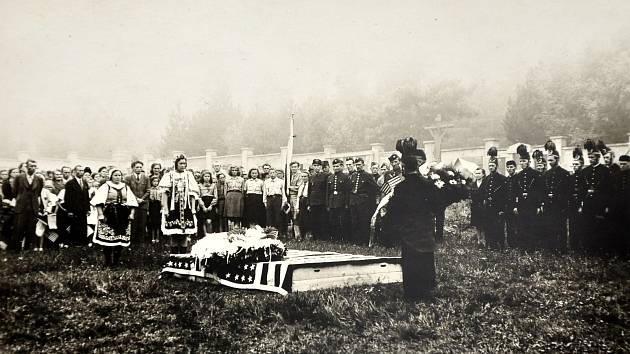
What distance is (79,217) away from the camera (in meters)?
9.39

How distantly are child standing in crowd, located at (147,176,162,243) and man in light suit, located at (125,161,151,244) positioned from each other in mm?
110

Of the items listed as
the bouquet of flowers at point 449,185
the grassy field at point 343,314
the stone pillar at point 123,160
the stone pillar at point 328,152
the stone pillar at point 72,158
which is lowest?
the grassy field at point 343,314

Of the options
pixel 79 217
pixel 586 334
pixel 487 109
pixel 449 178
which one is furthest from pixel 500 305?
pixel 487 109

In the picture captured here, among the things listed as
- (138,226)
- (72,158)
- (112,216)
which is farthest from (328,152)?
(112,216)

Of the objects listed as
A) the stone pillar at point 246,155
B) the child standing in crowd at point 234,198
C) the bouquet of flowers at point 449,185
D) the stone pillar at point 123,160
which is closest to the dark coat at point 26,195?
the stone pillar at point 123,160

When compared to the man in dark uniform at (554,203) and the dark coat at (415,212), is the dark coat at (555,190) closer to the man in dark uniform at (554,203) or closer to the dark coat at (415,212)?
the man in dark uniform at (554,203)

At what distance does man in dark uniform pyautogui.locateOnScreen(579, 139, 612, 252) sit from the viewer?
240 inches

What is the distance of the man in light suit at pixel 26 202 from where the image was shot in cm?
821

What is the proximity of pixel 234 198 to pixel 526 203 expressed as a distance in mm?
5583

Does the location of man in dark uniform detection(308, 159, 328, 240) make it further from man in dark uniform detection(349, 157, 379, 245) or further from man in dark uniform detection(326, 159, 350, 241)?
man in dark uniform detection(349, 157, 379, 245)

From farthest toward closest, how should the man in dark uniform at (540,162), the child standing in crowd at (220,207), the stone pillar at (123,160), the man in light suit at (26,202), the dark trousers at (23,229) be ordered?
the stone pillar at (123,160), the child standing in crowd at (220,207), the dark trousers at (23,229), the man in light suit at (26,202), the man in dark uniform at (540,162)

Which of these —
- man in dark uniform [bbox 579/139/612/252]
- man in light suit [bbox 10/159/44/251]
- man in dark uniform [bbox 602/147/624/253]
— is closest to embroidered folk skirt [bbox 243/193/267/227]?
man in light suit [bbox 10/159/44/251]

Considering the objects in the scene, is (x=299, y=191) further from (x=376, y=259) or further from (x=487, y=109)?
(x=487, y=109)

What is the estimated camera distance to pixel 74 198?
9180 millimetres
